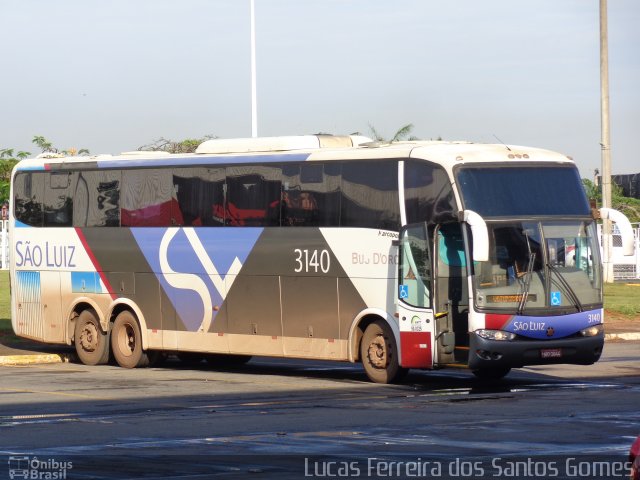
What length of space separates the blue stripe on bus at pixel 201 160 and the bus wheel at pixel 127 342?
8.65 ft

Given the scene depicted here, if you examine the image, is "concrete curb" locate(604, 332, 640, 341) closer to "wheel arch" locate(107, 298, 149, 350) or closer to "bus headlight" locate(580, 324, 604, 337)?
"bus headlight" locate(580, 324, 604, 337)

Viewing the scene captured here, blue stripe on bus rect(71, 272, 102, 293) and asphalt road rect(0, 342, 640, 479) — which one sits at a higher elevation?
blue stripe on bus rect(71, 272, 102, 293)

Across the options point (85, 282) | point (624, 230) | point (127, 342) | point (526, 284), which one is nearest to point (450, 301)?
point (526, 284)

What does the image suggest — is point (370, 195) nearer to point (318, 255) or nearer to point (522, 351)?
point (318, 255)

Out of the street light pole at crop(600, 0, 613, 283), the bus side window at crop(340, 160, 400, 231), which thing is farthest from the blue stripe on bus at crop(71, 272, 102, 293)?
the street light pole at crop(600, 0, 613, 283)

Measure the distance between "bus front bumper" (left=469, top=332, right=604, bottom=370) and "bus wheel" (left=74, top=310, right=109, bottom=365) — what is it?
810 centimetres

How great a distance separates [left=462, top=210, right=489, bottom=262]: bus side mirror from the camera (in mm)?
18234

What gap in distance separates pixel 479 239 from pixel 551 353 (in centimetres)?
202

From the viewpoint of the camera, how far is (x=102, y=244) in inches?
951

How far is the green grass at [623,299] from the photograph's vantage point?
3381 cm

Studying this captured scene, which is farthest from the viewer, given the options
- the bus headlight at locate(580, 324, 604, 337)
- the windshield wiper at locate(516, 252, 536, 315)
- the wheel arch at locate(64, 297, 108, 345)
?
the wheel arch at locate(64, 297, 108, 345)

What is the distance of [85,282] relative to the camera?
967 inches

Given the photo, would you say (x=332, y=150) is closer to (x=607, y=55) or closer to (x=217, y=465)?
(x=217, y=465)

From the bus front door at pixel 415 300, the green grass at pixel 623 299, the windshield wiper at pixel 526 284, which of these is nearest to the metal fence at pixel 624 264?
the green grass at pixel 623 299
